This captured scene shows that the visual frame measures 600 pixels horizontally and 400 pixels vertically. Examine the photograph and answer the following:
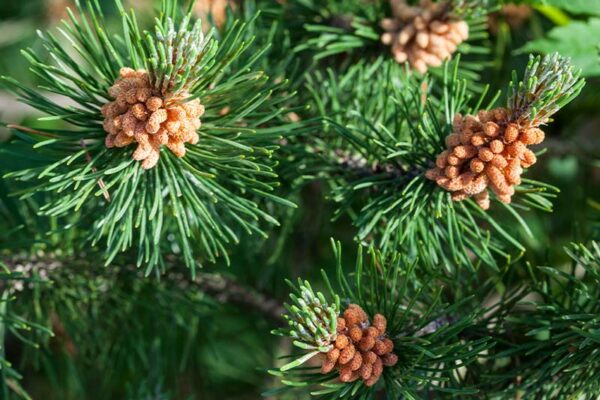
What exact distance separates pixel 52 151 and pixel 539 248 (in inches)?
21.4

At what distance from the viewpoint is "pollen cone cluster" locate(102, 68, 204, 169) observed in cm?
44

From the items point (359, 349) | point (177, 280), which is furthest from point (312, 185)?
point (359, 349)

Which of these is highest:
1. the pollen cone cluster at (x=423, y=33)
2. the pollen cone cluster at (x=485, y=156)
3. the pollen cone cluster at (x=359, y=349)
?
the pollen cone cluster at (x=423, y=33)

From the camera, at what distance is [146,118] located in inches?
17.3

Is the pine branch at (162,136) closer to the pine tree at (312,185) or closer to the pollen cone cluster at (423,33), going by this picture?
the pine tree at (312,185)

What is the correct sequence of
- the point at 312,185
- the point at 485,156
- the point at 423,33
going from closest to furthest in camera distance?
the point at 485,156 < the point at 423,33 < the point at 312,185

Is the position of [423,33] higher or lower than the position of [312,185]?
higher

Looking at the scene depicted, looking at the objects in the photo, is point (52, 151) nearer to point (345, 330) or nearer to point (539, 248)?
point (345, 330)

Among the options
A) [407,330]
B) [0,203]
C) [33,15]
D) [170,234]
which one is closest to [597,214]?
[407,330]

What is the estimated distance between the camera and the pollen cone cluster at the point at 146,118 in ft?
1.43

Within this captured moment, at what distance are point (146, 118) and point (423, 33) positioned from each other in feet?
0.77

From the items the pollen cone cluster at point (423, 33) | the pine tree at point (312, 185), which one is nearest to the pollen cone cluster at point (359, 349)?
the pine tree at point (312, 185)

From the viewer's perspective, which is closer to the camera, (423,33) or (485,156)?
(485,156)

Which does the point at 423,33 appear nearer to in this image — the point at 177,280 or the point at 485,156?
the point at 485,156
